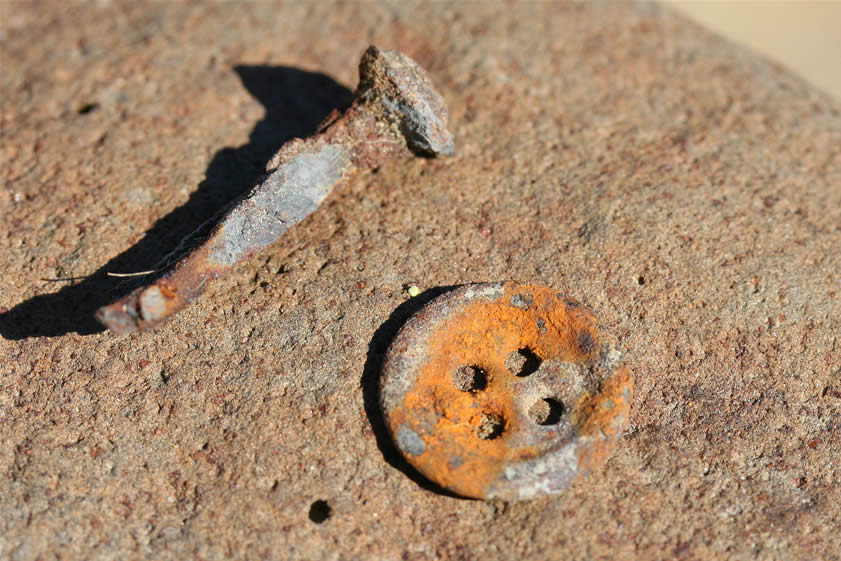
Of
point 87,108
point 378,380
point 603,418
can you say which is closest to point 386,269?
point 378,380

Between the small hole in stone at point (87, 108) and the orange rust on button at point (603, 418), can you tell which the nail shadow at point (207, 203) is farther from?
the orange rust on button at point (603, 418)

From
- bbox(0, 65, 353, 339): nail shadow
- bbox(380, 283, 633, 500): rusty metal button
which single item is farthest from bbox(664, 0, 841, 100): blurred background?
bbox(380, 283, 633, 500): rusty metal button

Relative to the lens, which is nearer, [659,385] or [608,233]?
[659,385]

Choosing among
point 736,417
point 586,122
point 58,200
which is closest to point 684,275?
point 736,417

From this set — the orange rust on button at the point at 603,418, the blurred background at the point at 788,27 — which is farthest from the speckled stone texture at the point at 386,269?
the blurred background at the point at 788,27

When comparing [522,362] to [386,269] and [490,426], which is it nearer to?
[490,426]

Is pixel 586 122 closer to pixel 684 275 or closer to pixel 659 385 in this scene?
pixel 684 275
